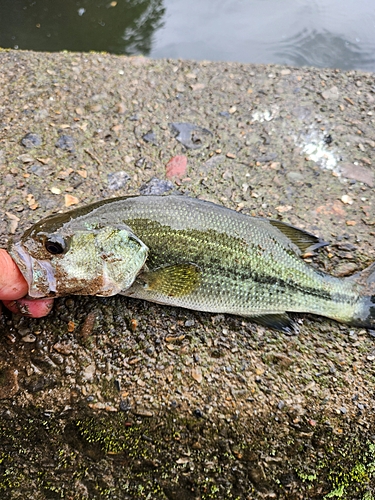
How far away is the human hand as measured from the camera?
2699 millimetres

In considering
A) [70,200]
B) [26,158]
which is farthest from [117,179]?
[26,158]

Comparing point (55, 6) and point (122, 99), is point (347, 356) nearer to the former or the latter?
point (122, 99)

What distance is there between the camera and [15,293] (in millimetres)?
2838

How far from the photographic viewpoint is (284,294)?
3217mm

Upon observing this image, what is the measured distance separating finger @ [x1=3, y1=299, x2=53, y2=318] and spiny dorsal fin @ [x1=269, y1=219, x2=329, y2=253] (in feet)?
5.93

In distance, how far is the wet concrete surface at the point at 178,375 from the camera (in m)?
3.04

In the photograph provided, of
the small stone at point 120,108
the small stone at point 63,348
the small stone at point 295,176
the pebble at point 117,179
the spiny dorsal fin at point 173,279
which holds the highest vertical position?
the small stone at point 120,108

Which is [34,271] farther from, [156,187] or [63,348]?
[156,187]

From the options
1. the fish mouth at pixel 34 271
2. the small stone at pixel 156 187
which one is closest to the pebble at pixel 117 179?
the small stone at pixel 156 187

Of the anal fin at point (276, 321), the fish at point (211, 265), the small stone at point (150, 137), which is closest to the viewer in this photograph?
the fish at point (211, 265)

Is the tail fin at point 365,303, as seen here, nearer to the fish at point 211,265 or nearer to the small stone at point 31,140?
the fish at point 211,265

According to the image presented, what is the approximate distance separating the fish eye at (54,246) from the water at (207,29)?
4.77m

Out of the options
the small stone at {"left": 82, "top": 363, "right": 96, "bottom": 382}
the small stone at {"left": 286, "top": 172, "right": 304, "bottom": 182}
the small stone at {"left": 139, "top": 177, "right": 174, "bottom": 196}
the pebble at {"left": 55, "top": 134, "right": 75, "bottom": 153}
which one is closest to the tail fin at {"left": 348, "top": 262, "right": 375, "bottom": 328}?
the small stone at {"left": 286, "top": 172, "right": 304, "bottom": 182}

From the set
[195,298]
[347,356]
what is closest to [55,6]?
[195,298]
